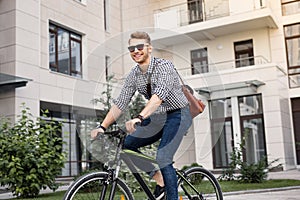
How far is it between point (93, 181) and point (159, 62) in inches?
37.0

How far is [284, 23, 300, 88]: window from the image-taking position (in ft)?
54.0

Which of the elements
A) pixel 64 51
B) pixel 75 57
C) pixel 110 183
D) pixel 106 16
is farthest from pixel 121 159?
pixel 106 16

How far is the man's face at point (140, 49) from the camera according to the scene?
2764mm

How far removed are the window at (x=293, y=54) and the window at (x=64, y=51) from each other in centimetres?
853

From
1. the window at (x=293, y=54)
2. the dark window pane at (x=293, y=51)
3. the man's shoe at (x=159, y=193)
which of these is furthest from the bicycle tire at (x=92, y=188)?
the dark window pane at (x=293, y=51)

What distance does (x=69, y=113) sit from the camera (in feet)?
49.4

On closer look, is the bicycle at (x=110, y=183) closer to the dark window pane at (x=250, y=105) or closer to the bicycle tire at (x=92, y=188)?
the bicycle tire at (x=92, y=188)

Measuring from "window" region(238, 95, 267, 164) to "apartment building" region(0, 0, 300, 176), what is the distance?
4cm

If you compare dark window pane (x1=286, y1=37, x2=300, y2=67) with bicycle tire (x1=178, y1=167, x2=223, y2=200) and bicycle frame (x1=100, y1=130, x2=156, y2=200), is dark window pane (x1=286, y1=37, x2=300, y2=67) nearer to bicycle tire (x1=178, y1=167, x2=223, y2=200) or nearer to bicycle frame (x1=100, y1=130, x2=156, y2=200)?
bicycle tire (x1=178, y1=167, x2=223, y2=200)

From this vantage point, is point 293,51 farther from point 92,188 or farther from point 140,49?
point 92,188

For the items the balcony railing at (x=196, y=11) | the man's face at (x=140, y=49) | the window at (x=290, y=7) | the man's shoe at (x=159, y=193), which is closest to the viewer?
the man's face at (x=140, y=49)

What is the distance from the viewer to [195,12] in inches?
704

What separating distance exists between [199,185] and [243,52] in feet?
46.8

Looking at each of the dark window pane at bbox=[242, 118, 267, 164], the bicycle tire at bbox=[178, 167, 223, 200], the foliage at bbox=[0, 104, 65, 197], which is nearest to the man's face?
the bicycle tire at bbox=[178, 167, 223, 200]
